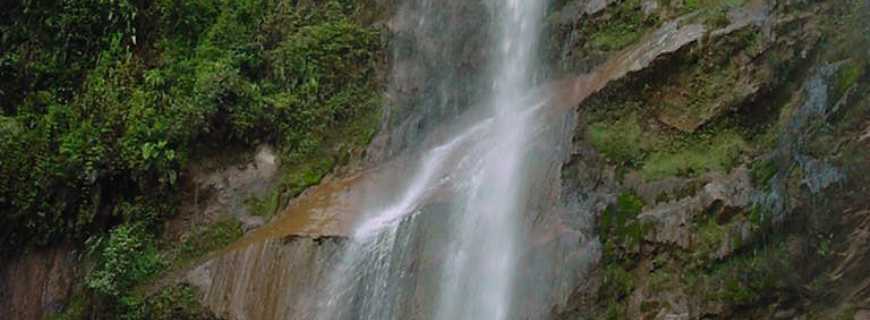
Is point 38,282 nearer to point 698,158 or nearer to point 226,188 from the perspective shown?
point 226,188

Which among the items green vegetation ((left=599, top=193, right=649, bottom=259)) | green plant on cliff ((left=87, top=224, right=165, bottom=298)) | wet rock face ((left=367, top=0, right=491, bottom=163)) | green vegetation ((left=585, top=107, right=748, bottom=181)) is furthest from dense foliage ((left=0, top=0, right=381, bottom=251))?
green vegetation ((left=599, top=193, right=649, bottom=259))

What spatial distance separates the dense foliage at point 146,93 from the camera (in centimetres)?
1027

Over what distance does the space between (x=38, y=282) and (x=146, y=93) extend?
8.91 ft

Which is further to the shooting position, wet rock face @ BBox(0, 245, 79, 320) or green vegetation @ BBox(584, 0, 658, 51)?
wet rock face @ BBox(0, 245, 79, 320)

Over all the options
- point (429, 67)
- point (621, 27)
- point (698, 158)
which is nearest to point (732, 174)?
point (698, 158)

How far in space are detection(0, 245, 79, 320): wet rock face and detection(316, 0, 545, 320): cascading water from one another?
3.75 meters

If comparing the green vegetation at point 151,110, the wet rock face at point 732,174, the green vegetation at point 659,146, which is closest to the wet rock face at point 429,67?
the green vegetation at point 151,110

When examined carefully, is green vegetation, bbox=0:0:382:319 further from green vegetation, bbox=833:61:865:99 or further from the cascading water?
green vegetation, bbox=833:61:865:99

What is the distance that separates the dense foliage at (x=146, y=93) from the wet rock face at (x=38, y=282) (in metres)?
0.25

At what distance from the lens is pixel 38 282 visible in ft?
33.5

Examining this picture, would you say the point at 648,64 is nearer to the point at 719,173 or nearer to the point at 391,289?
the point at 719,173

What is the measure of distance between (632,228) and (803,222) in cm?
143

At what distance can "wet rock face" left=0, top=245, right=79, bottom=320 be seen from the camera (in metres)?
10.0

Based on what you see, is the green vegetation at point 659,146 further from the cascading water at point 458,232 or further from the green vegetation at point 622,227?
the cascading water at point 458,232
